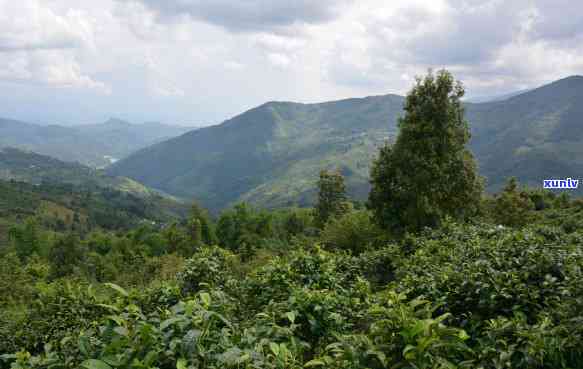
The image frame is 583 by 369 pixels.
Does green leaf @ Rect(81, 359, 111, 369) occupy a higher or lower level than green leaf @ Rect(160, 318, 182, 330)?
lower

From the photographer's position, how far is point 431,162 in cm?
2002

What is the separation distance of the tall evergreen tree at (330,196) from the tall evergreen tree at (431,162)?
22078 millimetres

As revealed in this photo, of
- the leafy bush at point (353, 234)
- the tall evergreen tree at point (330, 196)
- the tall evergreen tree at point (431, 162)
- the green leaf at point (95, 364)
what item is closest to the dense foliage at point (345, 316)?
the green leaf at point (95, 364)

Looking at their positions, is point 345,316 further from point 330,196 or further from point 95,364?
point 330,196

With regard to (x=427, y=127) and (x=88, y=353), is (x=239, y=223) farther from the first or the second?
(x=88, y=353)

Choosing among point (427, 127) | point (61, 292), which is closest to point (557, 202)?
point (427, 127)

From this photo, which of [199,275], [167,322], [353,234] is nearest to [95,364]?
[167,322]

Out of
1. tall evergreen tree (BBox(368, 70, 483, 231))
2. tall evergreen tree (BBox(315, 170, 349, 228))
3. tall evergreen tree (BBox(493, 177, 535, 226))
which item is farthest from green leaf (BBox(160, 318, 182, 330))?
tall evergreen tree (BBox(315, 170, 349, 228))

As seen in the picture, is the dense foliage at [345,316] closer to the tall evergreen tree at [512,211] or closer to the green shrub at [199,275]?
the green shrub at [199,275]

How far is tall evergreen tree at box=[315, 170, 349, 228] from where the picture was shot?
43656 mm

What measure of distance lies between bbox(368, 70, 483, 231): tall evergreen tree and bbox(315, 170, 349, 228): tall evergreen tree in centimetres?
2208

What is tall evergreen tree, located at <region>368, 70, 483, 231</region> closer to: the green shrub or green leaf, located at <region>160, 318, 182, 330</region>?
the green shrub

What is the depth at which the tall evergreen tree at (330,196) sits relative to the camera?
4366cm

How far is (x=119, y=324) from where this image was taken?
11.7 feet
